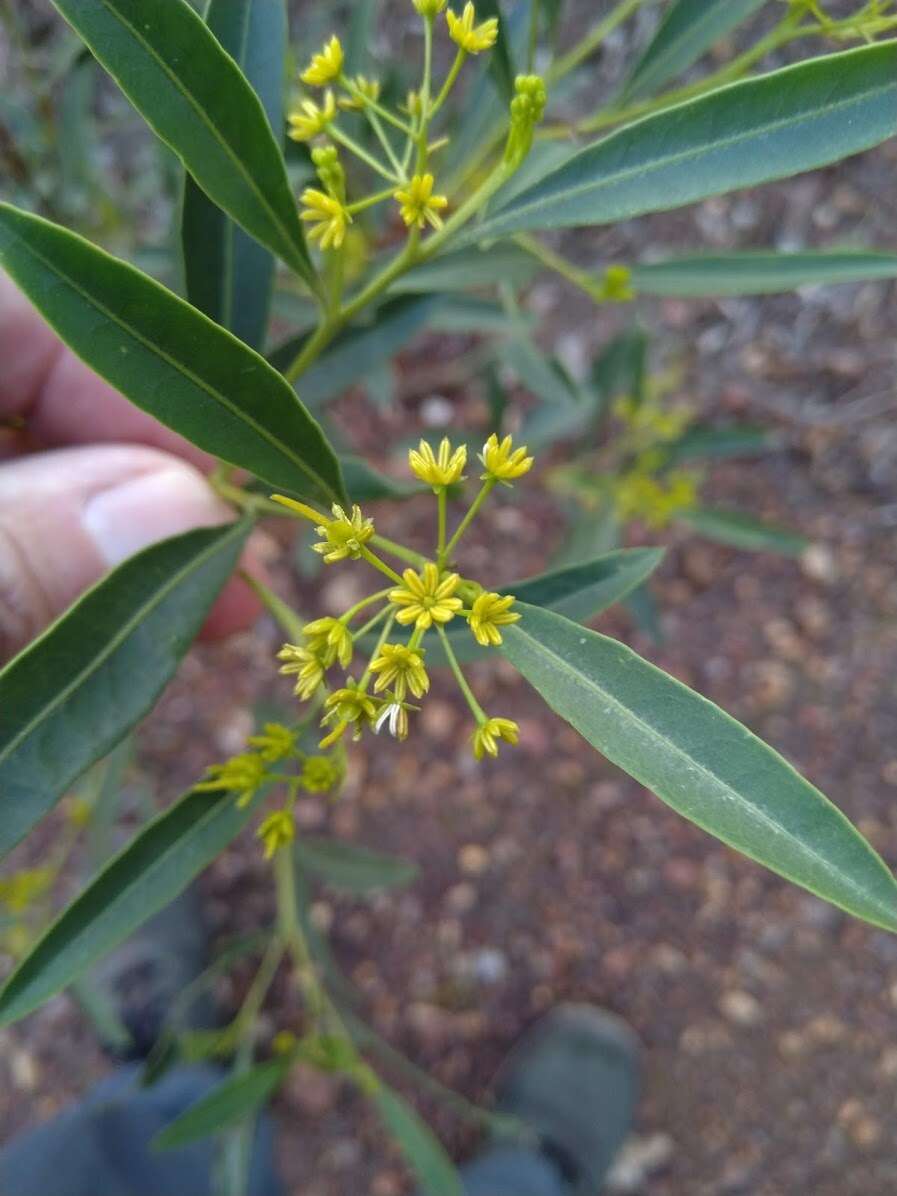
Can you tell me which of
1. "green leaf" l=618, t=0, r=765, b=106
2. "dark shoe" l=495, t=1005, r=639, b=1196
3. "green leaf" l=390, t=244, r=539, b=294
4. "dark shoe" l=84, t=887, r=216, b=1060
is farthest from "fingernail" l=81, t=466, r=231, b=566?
"dark shoe" l=495, t=1005, r=639, b=1196

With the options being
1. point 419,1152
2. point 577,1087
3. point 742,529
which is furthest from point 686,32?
point 577,1087

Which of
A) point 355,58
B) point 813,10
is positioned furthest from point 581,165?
point 355,58

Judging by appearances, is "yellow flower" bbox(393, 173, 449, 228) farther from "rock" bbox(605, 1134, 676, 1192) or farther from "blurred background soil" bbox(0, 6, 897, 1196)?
"rock" bbox(605, 1134, 676, 1192)

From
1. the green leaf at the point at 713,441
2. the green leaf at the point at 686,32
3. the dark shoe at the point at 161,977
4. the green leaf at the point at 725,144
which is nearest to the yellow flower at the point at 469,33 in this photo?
the green leaf at the point at 725,144

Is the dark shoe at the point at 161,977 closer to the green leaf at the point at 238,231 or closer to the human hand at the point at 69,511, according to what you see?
the human hand at the point at 69,511

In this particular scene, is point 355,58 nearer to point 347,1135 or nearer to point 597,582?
point 597,582

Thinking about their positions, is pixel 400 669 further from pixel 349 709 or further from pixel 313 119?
pixel 313 119

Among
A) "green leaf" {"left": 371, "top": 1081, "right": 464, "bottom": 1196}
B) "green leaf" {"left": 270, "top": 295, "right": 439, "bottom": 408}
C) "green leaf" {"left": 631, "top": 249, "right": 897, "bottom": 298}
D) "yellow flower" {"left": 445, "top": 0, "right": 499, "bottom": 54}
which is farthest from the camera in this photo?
"green leaf" {"left": 371, "top": 1081, "right": 464, "bottom": 1196}
